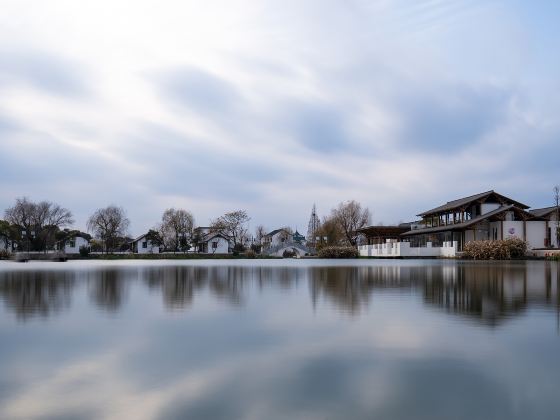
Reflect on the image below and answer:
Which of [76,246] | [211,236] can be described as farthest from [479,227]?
[76,246]

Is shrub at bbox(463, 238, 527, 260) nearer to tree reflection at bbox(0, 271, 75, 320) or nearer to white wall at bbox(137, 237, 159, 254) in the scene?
tree reflection at bbox(0, 271, 75, 320)

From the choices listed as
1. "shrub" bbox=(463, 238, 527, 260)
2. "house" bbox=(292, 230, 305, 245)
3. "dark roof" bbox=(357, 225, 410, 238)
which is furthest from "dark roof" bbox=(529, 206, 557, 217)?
"house" bbox=(292, 230, 305, 245)

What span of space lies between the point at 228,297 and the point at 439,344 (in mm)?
7526

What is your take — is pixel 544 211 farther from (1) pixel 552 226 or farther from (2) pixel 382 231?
(2) pixel 382 231

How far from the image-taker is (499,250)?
46.4 m

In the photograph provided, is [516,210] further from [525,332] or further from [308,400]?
[308,400]

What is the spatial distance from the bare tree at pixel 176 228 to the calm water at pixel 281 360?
84.3 metres

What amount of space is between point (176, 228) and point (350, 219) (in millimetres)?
30413

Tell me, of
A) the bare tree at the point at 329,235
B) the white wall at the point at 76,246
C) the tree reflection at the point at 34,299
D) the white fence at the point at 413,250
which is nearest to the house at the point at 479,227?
the white fence at the point at 413,250

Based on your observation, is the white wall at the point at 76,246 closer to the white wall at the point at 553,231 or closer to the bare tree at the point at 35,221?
the bare tree at the point at 35,221

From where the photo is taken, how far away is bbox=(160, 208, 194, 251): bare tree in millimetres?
95500

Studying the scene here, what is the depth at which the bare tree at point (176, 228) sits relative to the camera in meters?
95.5

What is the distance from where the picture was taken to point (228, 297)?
45.8 feet

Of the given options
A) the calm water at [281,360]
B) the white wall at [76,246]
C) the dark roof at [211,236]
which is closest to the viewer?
→ the calm water at [281,360]
